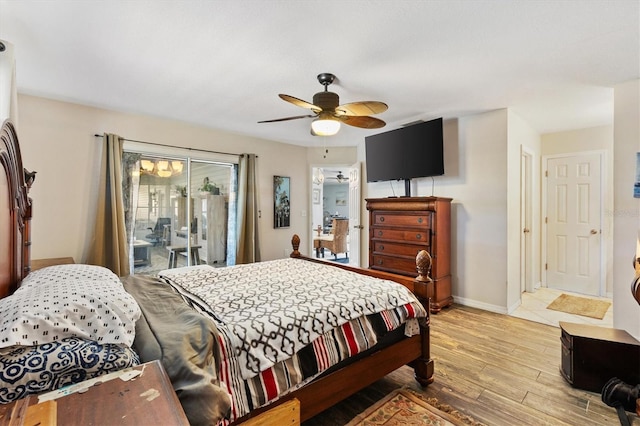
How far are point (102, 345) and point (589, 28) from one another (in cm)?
319

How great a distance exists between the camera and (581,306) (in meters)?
3.79

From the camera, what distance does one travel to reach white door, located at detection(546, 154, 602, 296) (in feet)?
13.8

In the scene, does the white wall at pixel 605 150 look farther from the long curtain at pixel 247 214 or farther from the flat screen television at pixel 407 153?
the long curtain at pixel 247 214

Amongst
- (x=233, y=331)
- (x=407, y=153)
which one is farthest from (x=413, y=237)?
(x=233, y=331)

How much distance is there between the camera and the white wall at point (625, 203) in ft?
8.86

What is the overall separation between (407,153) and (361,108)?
181 cm

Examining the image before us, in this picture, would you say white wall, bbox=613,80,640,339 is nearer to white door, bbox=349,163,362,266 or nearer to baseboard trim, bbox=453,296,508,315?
baseboard trim, bbox=453,296,508,315

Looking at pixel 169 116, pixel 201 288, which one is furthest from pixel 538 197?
pixel 169 116

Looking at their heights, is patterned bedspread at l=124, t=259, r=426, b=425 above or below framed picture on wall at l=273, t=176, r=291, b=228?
below

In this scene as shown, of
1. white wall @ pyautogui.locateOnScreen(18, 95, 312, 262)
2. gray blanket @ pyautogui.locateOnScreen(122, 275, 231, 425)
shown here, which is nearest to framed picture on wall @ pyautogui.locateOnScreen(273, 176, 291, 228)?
white wall @ pyautogui.locateOnScreen(18, 95, 312, 262)

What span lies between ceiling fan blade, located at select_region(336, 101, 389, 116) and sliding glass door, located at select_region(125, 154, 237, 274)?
284 cm

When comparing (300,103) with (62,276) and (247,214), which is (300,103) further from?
(247,214)

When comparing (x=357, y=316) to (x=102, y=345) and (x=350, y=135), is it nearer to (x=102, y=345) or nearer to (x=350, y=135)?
(x=102, y=345)

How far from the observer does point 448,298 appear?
3.84 metres
